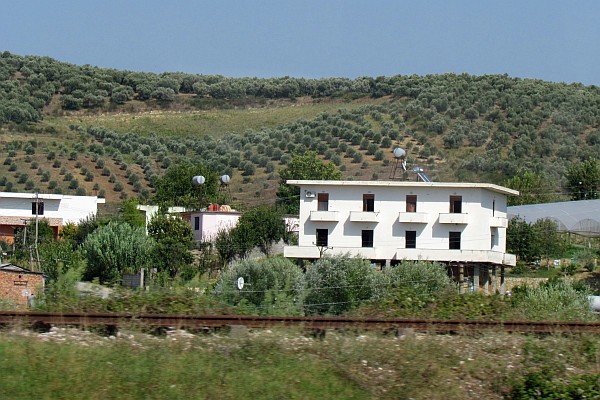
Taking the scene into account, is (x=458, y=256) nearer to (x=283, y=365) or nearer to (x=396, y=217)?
(x=396, y=217)

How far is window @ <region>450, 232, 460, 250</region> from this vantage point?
5200cm

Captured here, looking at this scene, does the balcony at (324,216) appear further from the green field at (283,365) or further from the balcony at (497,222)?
the green field at (283,365)

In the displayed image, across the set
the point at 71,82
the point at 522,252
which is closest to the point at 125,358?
the point at 522,252

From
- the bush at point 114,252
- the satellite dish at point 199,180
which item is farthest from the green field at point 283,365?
the satellite dish at point 199,180

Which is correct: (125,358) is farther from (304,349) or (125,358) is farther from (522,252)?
(522,252)

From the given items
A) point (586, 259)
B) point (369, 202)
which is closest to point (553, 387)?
point (586, 259)

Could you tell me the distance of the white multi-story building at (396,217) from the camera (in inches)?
2036

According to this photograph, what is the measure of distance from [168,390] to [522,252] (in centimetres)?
4846

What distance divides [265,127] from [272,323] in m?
97.3

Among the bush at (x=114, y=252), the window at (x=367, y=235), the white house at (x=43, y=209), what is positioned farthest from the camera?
the white house at (x=43, y=209)

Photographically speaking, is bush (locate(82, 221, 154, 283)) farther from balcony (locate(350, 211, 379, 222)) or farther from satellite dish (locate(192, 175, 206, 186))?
satellite dish (locate(192, 175, 206, 186))

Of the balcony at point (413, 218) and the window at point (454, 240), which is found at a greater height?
the balcony at point (413, 218)

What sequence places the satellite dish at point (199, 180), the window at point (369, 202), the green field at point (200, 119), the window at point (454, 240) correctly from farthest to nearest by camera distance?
1. the green field at point (200, 119)
2. the satellite dish at point (199, 180)
3. the window at point (369, 202)
4. the window at point (454, 240)

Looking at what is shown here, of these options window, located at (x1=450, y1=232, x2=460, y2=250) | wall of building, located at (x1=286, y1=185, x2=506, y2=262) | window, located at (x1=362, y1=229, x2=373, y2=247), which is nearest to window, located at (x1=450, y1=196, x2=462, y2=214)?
wall of building, located at (x1=286, y1=185, x2=506, y2=262)
